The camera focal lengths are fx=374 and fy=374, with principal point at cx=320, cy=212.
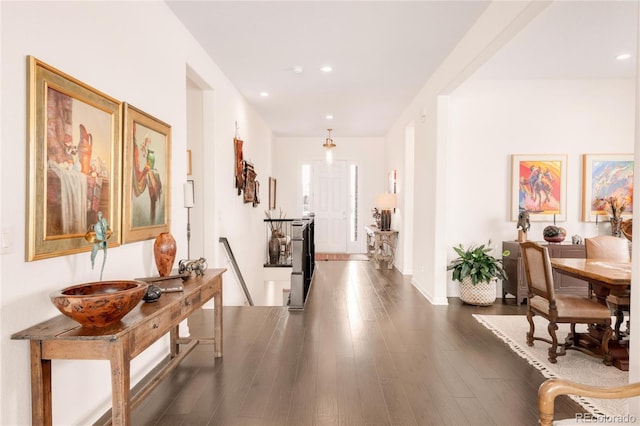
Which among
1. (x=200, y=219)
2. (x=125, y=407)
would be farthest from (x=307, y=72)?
(x=125, y=407)

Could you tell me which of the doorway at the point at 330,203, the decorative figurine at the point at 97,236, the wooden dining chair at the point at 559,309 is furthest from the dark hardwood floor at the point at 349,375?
the doorway at the point at 330,203

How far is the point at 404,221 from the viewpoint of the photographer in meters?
7.07

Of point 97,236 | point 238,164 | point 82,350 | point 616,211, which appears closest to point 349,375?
point 82,350

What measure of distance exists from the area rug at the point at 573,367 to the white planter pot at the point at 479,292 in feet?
2.75

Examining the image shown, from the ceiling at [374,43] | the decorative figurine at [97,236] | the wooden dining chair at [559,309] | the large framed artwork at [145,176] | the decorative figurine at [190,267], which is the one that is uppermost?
the ceiling at [374,43]

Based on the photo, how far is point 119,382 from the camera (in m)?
1.69

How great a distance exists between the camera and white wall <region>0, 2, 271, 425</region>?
5.45ft

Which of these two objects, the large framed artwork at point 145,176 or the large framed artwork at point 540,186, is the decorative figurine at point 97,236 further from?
the large framed artwork at point 540,186

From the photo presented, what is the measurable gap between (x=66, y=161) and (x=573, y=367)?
3923 mm

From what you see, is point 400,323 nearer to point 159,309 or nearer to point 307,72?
point 159,309

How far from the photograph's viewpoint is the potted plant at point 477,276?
16.2ft

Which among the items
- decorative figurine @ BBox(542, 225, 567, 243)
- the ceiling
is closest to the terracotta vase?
the ceiling

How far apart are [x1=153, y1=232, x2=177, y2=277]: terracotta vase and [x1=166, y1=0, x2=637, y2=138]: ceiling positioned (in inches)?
81.4

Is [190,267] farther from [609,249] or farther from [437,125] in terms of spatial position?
[609,249]
